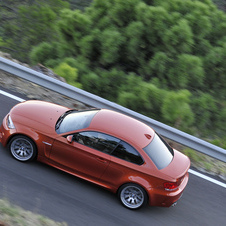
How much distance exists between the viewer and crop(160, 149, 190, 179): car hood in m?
7.27

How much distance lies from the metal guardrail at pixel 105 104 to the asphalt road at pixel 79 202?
1165 millimetres

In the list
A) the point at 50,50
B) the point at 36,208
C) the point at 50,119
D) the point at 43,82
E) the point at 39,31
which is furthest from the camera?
the point at 39,31

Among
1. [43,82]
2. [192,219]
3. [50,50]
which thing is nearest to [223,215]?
[192,219]

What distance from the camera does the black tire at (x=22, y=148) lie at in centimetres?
743

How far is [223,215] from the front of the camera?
800 cm

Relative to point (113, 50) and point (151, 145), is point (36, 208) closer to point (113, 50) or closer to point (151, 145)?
point (151, 145)

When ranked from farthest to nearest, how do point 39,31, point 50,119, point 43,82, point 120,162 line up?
point 39,31
point 43,82
point 50,119
point 120,162

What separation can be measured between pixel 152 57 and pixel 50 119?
17.2 ft

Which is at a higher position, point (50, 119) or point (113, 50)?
point (113, 50)

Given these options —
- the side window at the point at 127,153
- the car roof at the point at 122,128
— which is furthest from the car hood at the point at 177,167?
the car roof at the point at 122,128

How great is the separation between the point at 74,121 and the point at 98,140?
732mm

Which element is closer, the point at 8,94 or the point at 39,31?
the point at 8,94

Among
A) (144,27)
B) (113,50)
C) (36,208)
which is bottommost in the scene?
(36,208)

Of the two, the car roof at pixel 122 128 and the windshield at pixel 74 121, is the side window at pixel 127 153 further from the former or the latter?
the windshield at pixel 74 121
